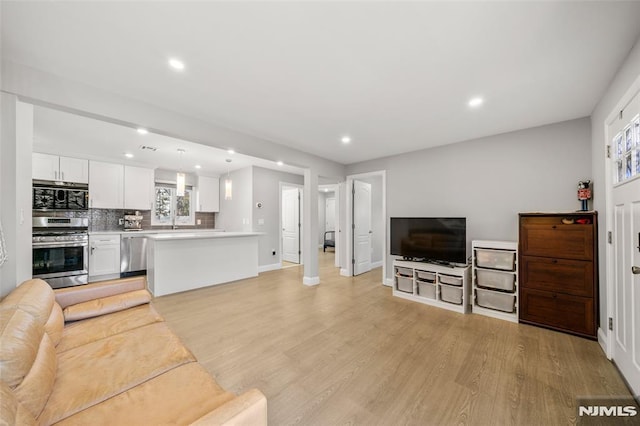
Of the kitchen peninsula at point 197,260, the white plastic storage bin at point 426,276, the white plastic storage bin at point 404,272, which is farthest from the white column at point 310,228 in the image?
the white plastic storage bin at point 426,276

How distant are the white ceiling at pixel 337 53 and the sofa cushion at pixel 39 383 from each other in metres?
1.97

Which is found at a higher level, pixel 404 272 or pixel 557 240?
pixel 557 240

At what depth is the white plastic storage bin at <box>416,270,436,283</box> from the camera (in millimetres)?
3660

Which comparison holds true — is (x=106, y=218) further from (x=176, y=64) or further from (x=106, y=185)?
(x=176, y=64)

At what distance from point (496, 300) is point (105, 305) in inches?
171

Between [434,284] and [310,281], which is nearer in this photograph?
[434,284]

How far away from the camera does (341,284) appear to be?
15.4 feet

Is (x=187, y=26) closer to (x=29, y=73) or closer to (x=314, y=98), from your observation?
(x=314, y=98)

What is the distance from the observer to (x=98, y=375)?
1307 millimetres

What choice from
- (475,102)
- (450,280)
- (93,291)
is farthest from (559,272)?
(93,291)

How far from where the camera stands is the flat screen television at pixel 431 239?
347cm

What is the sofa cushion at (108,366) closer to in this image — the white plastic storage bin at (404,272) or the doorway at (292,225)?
the white plastic storage bin at (404,272)

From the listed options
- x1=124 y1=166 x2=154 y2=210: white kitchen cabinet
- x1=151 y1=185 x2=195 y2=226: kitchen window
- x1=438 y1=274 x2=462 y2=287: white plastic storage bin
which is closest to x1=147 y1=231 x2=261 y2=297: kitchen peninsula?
x1=124 y1=166 x2=154 y2=210: white kitchen cabinet

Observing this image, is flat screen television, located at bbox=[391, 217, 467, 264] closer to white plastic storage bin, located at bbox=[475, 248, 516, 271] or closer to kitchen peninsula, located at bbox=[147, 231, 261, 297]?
white plastic storage bin, located at bbox=[475, 248, 516, 271]
